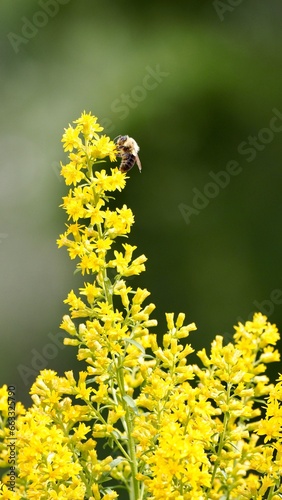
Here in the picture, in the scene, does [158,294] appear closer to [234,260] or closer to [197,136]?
[234,260]

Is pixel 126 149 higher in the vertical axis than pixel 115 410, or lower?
higher

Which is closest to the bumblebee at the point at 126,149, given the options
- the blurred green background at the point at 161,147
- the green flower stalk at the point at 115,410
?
the green flower stalk at the point at 115,410

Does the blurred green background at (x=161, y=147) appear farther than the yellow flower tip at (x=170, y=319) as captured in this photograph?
Yes

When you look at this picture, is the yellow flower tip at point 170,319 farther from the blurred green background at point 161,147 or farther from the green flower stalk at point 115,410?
the blurred green background at point 161,147

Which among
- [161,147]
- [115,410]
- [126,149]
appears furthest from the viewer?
[161,147]

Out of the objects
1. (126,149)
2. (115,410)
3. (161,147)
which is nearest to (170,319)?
(115,410)

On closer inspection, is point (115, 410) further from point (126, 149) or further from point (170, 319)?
point (126, 149)

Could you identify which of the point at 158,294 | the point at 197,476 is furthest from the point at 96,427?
the point at 158,294

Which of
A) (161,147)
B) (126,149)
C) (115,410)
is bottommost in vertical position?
(115,410)

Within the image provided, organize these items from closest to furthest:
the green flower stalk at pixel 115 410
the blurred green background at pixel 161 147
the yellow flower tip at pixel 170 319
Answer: the green flower stalk at pixel 115 410, the yellow flower tip at pixel 170 319, the blurred green background at pixel 161 147
